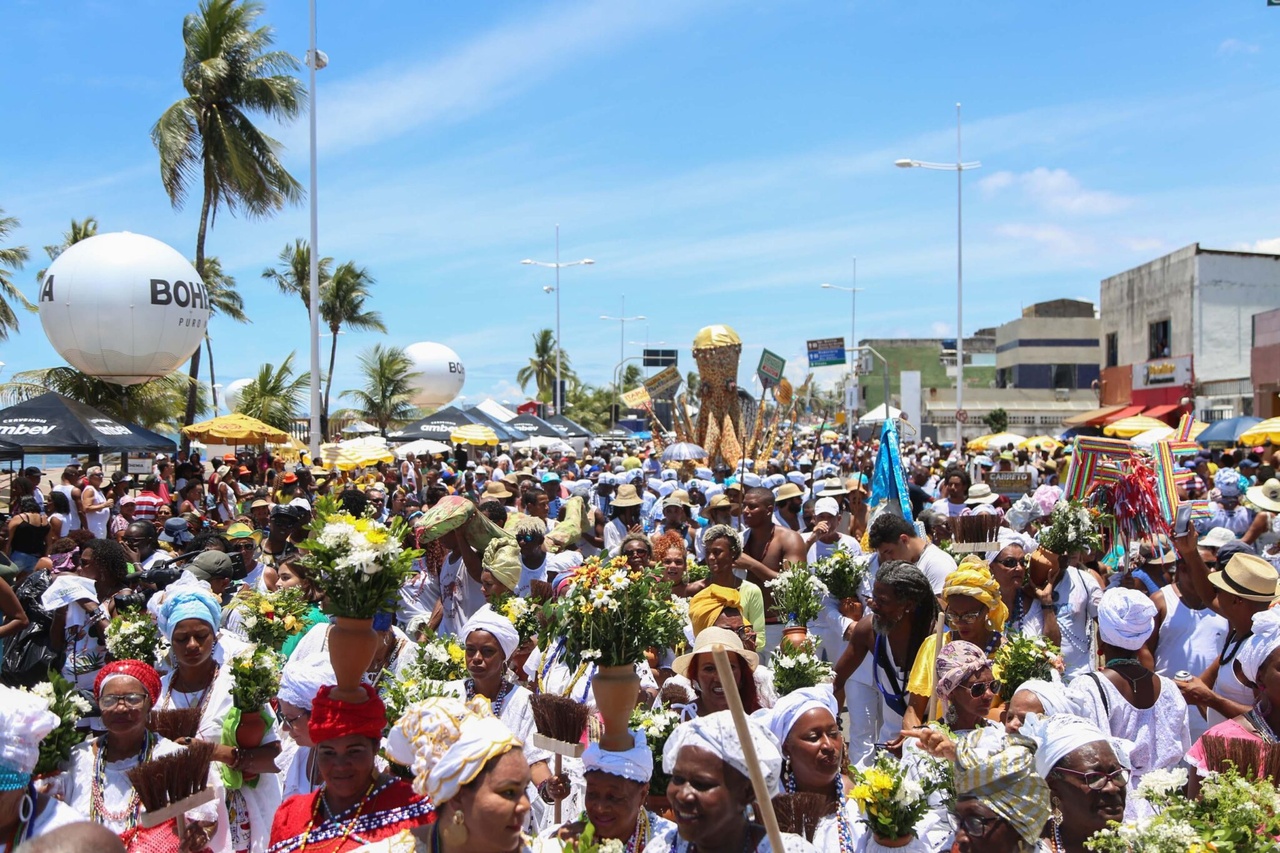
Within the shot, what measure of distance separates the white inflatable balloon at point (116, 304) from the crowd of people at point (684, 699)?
14662mm

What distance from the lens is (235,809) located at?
453 centimetres

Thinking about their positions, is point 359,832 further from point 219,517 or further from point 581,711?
point 219,517

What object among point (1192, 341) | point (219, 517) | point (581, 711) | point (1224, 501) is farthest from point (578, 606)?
point (1192, 341)

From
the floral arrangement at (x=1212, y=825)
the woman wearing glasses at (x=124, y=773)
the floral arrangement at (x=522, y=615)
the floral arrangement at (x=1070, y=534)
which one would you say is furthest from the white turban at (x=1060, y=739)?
the floral arrangement at (x=1070, y=534)

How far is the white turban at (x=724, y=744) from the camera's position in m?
3.30

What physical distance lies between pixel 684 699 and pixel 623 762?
44.7 inches

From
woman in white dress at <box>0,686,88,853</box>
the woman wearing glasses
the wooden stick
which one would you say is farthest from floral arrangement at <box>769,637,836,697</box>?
woman in white dress at <box>0,686,88,853</box>

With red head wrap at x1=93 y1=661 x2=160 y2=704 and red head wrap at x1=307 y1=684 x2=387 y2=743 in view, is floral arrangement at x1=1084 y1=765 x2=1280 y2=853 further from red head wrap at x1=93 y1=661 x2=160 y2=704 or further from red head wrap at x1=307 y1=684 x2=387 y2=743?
red head wrap at x1=93 y1=661 x2=160 y2=704

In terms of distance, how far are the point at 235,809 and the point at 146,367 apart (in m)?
21.3

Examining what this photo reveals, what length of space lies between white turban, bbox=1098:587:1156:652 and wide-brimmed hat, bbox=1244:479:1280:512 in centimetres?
701

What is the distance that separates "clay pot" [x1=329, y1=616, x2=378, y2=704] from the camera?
363cm

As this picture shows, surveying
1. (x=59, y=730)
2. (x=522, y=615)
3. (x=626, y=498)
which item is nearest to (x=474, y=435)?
(x=626, y=498)

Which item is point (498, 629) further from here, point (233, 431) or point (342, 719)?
point (233, 431)

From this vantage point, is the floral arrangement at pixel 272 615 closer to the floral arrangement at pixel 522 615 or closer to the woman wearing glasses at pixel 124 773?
the floral arrangement at pixel 522 615
